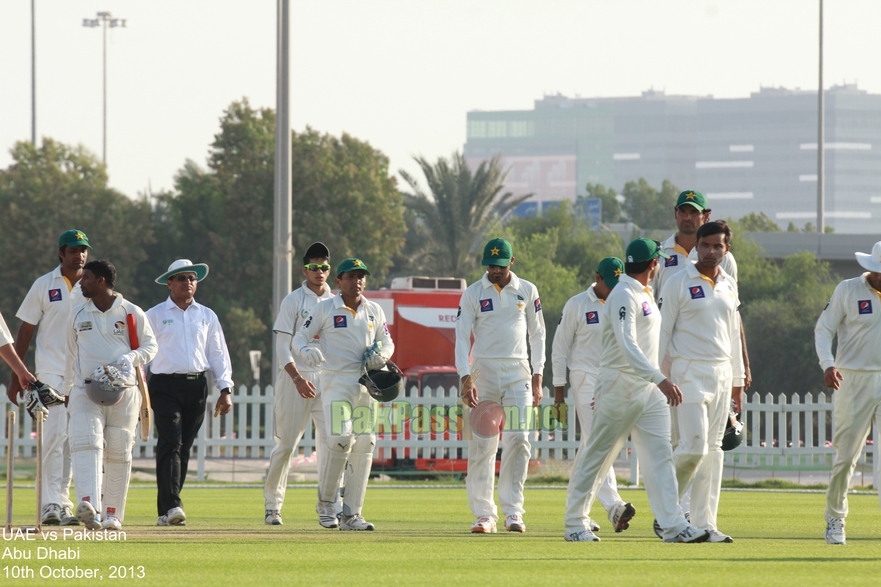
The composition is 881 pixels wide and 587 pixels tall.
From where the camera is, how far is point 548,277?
156ft

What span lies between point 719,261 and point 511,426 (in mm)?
2271

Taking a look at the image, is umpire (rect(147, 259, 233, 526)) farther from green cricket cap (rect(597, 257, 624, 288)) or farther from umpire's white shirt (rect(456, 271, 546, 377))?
green cricket cap (rect(597, 257, 624, 288))

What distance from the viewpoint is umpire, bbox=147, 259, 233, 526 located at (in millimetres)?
10828

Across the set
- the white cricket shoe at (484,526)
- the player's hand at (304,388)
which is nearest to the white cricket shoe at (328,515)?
the player's hand at (304,388)

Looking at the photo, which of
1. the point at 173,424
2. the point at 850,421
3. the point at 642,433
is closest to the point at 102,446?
the point at 173,424

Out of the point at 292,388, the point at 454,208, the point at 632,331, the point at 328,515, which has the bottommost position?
the point at 328,515

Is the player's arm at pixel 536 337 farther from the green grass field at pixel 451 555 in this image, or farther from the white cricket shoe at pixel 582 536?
the white cricket shoe at pixel 582 536

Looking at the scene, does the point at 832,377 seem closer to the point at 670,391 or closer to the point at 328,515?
the point at 670,391

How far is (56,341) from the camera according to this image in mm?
10672

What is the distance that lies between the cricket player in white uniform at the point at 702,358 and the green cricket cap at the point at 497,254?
1.57 m

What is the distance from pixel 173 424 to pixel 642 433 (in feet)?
12.8

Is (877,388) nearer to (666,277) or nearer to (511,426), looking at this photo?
(666,277)

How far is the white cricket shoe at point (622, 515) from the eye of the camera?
1054cm

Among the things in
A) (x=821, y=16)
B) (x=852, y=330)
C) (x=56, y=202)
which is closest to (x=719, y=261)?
(x=852, y=330)
